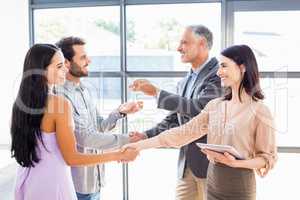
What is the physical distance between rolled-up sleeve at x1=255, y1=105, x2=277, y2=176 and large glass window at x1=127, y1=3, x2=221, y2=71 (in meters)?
1.82

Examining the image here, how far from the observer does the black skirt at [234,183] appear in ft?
5.62

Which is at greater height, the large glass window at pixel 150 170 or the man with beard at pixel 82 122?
the man with beard at pixel 82 122

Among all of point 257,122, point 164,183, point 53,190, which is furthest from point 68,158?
point 164,183

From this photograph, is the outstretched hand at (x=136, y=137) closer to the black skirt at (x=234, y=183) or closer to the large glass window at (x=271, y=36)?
the black skirt at (x=234, y=183)

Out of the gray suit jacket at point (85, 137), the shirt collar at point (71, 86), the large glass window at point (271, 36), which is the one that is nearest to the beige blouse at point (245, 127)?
the gray suit jacket at point (85, 137)

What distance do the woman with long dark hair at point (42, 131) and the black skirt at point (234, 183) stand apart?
28.8 inches

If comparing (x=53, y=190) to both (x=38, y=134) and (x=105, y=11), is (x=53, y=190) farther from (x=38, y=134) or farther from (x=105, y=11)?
(x=105, y=11)

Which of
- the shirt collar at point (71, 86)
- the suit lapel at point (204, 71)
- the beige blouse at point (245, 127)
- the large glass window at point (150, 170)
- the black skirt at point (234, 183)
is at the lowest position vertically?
the large glass window at point (150, 170)

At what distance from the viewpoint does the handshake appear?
2.22 meters

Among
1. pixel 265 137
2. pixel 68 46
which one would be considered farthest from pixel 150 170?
pixel 265 137

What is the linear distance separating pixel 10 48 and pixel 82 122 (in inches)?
80.8

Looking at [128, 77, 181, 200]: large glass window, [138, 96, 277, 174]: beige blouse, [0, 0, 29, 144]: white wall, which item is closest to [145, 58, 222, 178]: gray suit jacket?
[138, 96, 277, 174]: beige blouse

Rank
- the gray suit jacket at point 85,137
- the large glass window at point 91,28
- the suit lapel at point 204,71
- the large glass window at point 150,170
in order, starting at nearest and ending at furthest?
1. the gray suit jacket at point 85,137
2. the suit lapel at point 204,71
3. the large glass window at point 91,28
4. the large glass window at point 150,170

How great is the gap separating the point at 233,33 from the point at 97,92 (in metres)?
1.49
